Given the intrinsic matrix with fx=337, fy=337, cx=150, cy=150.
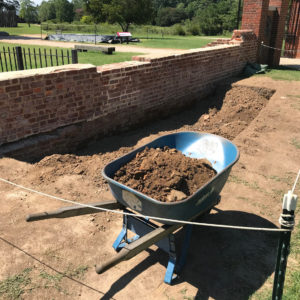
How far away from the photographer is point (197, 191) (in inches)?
125

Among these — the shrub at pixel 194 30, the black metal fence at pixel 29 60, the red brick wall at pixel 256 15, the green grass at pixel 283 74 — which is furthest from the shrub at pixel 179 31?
the green grass at pixel 283 74

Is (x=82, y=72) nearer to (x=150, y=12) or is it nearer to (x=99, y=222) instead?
(x=99, y=222)

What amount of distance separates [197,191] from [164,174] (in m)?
0.56

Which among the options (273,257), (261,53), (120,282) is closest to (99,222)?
(120,282)

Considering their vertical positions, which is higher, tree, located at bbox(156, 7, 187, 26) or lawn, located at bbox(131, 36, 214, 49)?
tree, located at bbox(156, 7, 187, 26)

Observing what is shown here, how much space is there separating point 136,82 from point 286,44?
1367cm

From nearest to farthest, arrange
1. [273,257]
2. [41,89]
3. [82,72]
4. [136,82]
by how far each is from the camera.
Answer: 1. [273,257]
2. [41,89]
3. [82,72]
4. [136,82]

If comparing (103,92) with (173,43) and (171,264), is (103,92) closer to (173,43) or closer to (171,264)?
(171,264)

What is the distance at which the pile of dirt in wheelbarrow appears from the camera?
3.41 m

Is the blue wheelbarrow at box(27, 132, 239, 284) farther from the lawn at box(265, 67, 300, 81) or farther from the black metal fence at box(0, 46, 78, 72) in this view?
the lawn at box(265, 67, 300, 81)

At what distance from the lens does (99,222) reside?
4.29 meters

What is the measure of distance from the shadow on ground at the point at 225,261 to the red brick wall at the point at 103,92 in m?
3.08

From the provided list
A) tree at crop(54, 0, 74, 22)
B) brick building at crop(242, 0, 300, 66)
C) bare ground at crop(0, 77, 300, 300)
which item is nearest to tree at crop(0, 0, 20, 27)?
tree at crop(54, 0, 74, 22)

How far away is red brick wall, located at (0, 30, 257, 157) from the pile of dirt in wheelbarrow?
8.00 feet
